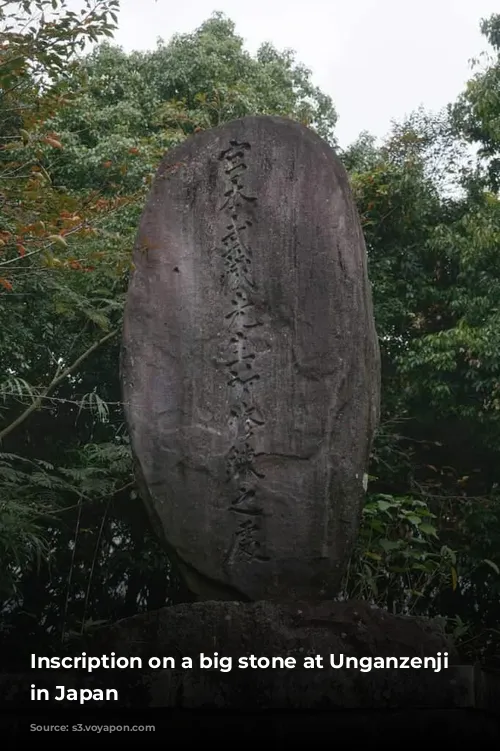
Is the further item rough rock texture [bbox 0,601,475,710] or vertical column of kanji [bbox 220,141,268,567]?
vertical column of kanji [bbox 220,141,268,567]

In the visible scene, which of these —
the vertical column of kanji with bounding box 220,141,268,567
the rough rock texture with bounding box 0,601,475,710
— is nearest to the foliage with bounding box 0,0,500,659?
the vertical column of kanji with bounding box 220,141,268,567

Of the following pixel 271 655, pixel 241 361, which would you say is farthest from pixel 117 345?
pixel 271 655

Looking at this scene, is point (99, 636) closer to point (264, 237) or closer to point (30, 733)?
point (30, 733)

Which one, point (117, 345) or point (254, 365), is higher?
point (117, 345)

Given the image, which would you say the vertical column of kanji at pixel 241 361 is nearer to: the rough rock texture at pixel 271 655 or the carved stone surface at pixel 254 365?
the carved stone surface at pixel 254 365

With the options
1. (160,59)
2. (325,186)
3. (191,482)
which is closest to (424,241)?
(160,59)

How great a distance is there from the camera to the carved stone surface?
4.11 m

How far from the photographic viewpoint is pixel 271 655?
3623 millimetres

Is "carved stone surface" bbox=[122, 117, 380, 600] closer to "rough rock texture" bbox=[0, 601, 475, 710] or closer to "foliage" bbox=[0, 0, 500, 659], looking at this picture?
"rough rock texture" bbox=[0, 601, 475, 710]

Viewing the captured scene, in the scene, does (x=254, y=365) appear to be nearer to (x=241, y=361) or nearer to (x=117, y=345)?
(x=241, y=361)

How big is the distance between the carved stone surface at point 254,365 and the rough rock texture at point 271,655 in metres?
0.32

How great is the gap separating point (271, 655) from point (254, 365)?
1.23m

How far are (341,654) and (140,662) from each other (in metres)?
0.73

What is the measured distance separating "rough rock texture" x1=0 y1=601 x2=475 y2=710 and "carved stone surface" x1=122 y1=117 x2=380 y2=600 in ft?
1.05
